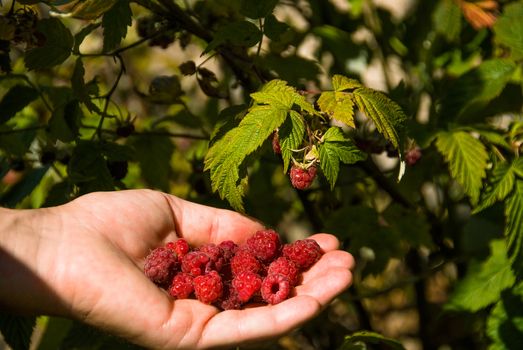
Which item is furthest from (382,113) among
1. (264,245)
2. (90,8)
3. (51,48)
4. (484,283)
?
(51,48)

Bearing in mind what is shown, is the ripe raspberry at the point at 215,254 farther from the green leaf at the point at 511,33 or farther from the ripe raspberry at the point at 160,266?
the green leaf at the point at 511,33

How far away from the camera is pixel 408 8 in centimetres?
365

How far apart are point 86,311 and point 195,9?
135 cm

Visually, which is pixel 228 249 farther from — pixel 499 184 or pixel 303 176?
pixel 499 184

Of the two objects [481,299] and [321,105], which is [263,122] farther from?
[481,299]

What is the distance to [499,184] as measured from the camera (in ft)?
6.95

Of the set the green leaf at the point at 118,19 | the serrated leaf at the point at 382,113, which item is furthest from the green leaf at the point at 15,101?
the serrated leaf at the point at 382,113

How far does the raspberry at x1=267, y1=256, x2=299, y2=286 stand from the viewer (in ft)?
6.79

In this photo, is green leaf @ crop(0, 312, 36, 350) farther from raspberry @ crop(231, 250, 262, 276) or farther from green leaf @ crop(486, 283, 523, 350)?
green leaf @ crop(486, 283, 523, 350)

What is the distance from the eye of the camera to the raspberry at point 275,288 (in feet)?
6.36

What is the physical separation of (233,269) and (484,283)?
3.06 ft

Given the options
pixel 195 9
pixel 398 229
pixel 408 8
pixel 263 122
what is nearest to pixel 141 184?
pixel 195 9

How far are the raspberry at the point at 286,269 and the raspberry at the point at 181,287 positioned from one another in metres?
0.25

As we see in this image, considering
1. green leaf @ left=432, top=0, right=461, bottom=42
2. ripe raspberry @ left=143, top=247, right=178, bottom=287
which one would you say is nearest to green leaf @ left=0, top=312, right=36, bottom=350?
ripe raspberry @ left=143, top=247, right=178, bottom=287
